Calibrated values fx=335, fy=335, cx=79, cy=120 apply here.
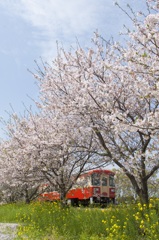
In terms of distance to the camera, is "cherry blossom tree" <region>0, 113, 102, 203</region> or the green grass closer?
the green grass

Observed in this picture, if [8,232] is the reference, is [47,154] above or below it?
above

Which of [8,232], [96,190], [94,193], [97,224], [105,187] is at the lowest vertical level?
[8,232]

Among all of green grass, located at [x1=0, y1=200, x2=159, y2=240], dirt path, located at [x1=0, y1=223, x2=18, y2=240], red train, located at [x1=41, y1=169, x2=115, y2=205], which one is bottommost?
dirt path, located at [x1=0, y1=223, x2=18, y2=240]

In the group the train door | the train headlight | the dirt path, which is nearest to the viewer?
the dirt path

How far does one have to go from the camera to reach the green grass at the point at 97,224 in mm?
7016

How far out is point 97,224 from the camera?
841 cm

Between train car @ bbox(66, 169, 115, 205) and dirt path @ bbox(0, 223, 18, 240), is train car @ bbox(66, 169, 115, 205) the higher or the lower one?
the higher one

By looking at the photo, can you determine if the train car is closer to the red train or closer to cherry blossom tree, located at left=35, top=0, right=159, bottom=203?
the red train

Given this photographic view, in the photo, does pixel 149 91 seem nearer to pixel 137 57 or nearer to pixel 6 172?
pixel 137 57

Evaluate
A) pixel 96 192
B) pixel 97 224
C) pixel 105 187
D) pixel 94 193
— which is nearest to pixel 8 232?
pixel 97 224

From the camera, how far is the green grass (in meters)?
7.02

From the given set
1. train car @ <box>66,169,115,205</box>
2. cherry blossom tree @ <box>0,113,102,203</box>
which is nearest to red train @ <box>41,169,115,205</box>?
train car @ <box>66,169,115,205</box>

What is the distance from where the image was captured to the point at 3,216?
1382 cm

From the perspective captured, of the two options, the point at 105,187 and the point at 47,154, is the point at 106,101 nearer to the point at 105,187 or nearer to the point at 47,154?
the point at 47,154
